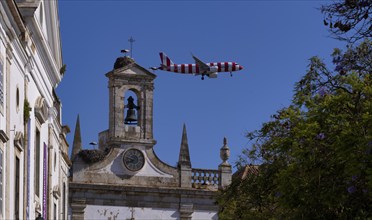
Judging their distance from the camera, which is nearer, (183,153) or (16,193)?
(16,193)

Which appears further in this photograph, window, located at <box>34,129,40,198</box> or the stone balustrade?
the stone balustrade

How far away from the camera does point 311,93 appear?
98.1 feet

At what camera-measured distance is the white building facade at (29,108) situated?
94.0 feet

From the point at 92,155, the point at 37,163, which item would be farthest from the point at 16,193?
the point at 92,155

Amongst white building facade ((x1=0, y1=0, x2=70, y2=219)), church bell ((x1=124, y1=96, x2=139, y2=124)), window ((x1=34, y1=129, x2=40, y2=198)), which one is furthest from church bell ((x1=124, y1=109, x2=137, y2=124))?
window ((x1=34, y1=129, x2=40, y2=198))

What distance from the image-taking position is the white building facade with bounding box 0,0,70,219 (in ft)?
94.0

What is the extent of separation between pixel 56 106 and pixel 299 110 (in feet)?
42.0

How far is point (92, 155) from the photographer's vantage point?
196 ft

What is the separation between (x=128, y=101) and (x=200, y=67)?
12.9 ft

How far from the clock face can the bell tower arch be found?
1.62 ft

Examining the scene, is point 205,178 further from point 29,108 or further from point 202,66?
point 29,108

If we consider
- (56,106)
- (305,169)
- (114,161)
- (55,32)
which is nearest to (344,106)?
(305,169)

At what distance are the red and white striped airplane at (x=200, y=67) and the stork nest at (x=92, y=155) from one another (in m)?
5.29

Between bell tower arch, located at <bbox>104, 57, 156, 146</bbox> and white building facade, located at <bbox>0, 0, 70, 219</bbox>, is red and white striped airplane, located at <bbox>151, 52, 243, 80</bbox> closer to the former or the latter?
bell tower arch, located at <bbox>104, 57, 156, 146</bbox>
